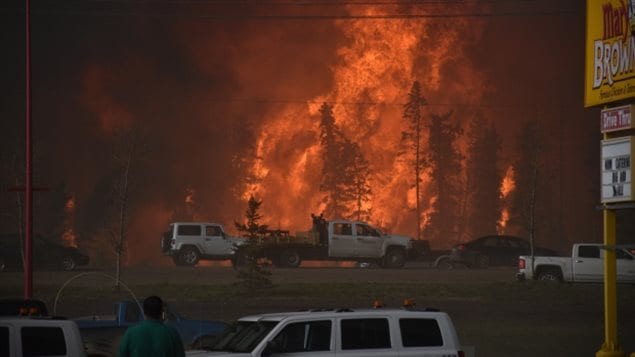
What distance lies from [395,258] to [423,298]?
13818mm

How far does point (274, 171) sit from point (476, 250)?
41020mm

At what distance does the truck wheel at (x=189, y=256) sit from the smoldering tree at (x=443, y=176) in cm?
3361

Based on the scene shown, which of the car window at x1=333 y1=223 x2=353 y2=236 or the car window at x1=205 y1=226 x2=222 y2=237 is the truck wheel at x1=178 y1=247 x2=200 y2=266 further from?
the car window at x1=333 y1=223 x2=353 y2=236

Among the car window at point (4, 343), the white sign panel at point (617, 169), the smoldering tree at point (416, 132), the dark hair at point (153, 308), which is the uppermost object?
the smoldering tree at point (416, 132)

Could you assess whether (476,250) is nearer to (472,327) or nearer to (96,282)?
(96,282)

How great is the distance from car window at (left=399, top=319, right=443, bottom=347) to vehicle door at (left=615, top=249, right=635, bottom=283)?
92.0 feet

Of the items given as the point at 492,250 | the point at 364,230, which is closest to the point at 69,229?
the point at 364,230

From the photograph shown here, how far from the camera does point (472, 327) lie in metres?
31.1

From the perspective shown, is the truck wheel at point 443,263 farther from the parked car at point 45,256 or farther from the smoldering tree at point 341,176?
the smoldering tree at point 341,176

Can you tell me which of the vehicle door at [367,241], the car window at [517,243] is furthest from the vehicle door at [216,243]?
the car window at [517,243]

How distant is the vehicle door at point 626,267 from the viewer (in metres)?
42.5

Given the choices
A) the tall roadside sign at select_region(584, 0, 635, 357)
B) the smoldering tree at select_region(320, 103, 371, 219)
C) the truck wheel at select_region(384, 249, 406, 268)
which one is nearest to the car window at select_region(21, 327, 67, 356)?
the tall roadside sign at select_region(584, 0, 635, 357)

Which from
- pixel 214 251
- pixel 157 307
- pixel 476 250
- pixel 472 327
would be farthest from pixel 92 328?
pixel 476 250

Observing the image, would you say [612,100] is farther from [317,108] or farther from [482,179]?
[317,108]
